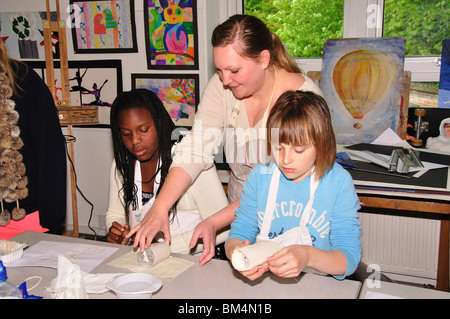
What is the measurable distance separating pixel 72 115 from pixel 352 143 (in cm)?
166

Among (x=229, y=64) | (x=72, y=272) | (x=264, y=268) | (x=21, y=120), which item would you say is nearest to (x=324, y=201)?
(x=264, y=268)

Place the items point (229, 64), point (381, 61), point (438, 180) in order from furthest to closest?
point (381, 61) → point (438, 180) → point (229, 64)

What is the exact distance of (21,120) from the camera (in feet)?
5.23

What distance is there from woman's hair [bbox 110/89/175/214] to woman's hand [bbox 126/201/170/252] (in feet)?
1.23

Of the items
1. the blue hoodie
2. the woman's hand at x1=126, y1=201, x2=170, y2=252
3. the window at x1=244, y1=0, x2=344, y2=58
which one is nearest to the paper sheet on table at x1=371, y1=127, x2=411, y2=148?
the window at x1=244, y1=0, x2=344, y2=58

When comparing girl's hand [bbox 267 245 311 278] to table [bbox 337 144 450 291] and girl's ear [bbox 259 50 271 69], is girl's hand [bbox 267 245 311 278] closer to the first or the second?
girl's ear [bbox 259 50 271 69]

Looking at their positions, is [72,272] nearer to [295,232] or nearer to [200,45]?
[295,232]

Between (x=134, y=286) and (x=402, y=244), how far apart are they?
198 cm

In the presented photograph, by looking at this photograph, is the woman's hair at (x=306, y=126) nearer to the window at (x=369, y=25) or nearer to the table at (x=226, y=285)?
the table at (x=226, y=285)

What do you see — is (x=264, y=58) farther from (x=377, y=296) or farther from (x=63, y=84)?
(x=63, y=84)

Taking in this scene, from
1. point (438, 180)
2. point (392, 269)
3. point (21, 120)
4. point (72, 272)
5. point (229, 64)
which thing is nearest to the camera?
point (72, 272)

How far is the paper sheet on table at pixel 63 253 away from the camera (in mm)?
1241

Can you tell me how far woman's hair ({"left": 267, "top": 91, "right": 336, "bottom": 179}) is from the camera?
120 cm

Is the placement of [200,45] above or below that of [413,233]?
above
